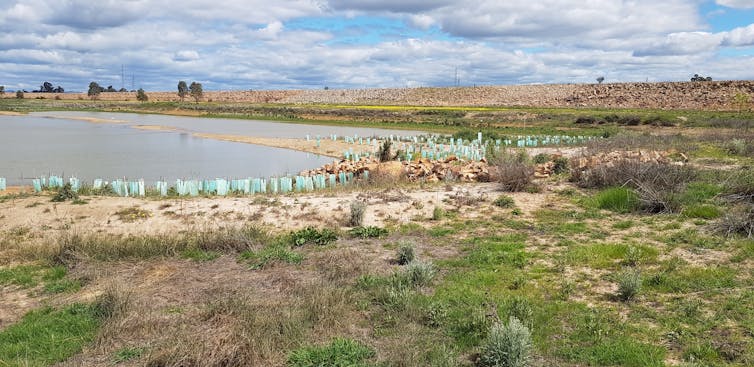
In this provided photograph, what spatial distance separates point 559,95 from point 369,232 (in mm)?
78634

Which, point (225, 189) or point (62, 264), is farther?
point (225, 189)

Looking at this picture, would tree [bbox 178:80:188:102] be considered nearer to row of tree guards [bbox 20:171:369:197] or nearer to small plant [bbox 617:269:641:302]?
row of tree guards [bbox 20:171:369:197]

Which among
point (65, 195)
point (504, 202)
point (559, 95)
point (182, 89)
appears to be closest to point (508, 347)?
point (504, 202)

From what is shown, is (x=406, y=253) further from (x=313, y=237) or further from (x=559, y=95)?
(x=559, y=95)

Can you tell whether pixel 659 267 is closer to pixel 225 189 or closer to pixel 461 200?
pixel 461 200

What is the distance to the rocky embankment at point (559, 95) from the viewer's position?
65.9 metres

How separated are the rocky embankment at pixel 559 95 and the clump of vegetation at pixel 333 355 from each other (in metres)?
66.9

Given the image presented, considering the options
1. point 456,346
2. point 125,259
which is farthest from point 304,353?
point 125,259

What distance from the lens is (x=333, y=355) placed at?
16.8 ft

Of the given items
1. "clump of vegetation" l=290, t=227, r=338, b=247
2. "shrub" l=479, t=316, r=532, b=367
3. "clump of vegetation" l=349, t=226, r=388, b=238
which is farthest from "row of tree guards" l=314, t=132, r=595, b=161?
"shrub" l=479, t=316, r=532, b=367

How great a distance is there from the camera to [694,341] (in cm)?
516

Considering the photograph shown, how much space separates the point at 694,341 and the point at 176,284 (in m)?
6.12

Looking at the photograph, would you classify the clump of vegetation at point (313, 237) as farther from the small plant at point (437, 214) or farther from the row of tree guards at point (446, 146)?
the row of tree guards at point (446, 146)

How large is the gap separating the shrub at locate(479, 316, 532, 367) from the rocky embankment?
66332mm
